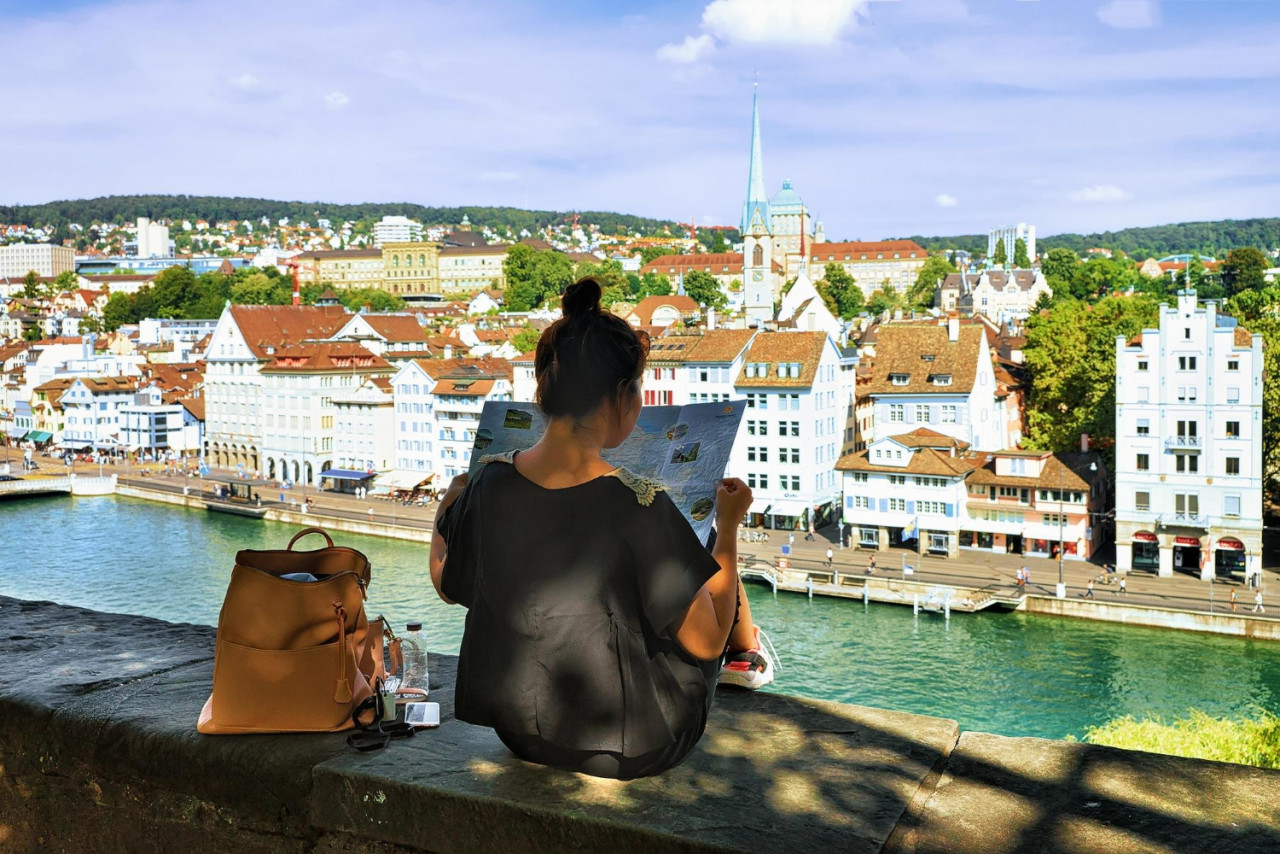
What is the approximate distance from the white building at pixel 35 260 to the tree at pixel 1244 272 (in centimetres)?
13000

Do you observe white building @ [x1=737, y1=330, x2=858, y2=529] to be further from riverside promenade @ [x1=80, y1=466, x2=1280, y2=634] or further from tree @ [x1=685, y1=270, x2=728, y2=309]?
tree @ [x1=685, y1=270, x2=728, y2=309]

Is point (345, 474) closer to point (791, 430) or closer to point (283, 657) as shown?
point (791, 430)

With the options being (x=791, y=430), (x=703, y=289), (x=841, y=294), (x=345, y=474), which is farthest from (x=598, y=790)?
(x=703, y=289)

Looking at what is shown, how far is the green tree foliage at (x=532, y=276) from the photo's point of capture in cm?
8844

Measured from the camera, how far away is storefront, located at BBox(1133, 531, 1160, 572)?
989 inches

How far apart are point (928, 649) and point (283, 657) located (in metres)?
20.0

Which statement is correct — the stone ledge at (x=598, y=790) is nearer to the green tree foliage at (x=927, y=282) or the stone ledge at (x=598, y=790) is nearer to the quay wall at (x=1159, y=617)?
the quay wall at (x=1159, y=617)

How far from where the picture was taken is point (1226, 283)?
6612 centimetres

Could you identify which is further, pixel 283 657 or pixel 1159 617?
pixel 1159 617

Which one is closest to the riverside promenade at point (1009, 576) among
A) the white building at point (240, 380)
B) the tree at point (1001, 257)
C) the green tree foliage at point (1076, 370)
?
the green tree foliage at point (1076, 370)

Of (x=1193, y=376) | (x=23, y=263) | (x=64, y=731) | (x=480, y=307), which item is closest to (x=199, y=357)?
(x=480, y=307)

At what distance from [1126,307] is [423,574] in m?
21.7

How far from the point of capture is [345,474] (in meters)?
41.1

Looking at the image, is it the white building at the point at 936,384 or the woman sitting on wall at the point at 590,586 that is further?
the white building at the point at 936,384
